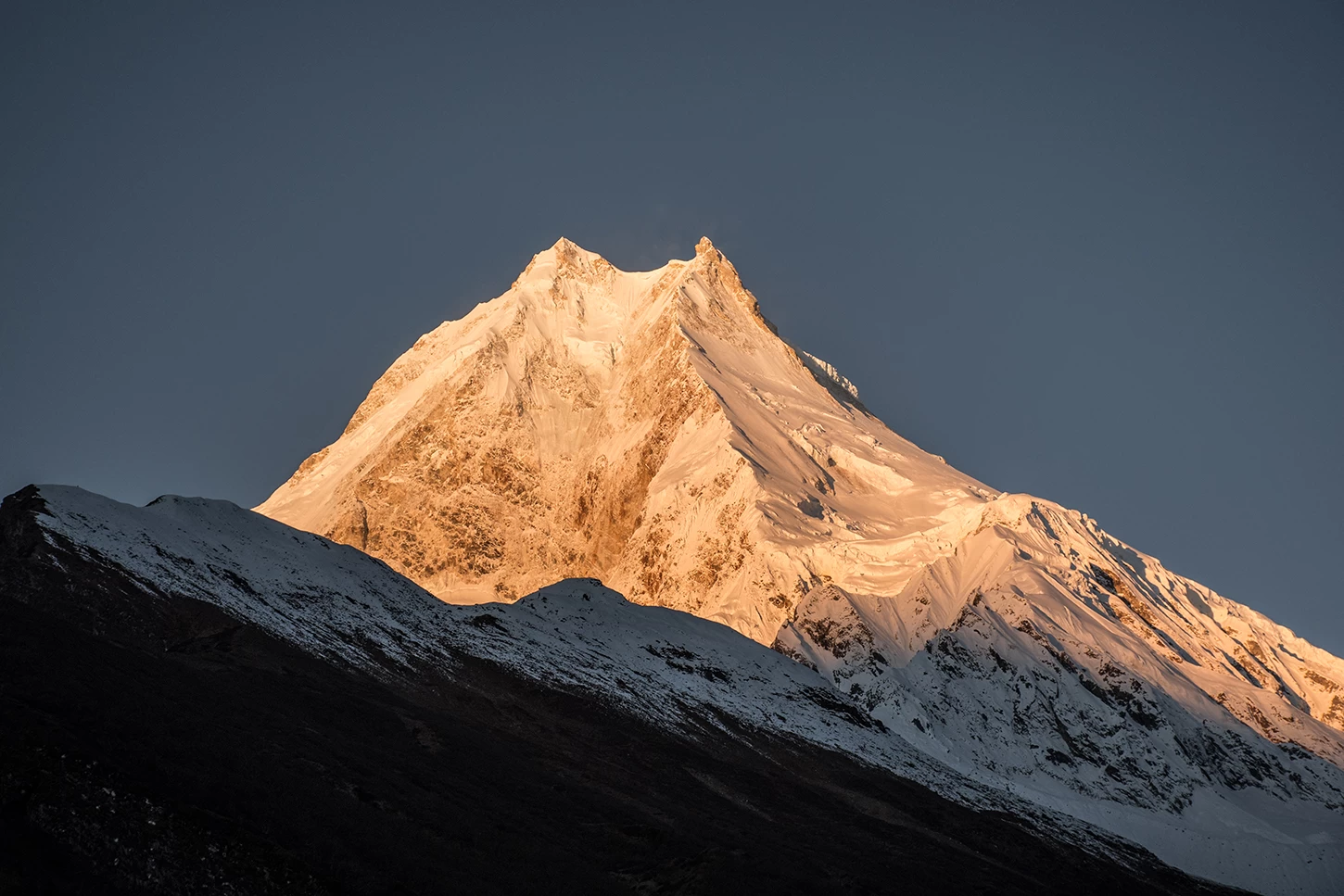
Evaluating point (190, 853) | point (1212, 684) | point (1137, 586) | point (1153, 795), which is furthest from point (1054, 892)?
point (1137, 586)

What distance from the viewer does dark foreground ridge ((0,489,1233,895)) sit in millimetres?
38562

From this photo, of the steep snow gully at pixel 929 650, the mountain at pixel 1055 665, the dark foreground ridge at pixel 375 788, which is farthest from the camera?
the mountain at pixel 1055 665

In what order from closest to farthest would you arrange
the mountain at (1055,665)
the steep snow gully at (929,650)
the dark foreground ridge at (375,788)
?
the dark foreground ridge at (375,788)
the steep snow gully at (929,650)
the mountain at (1055,665)

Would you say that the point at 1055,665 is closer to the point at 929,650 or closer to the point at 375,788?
the point at 929,650

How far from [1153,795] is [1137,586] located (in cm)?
5155

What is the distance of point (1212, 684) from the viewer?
167125mm

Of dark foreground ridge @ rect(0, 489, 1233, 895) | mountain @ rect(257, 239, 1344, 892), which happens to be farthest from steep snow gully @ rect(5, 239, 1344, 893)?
dark foreground ridge @ rect(0, 489, 1233, 895)

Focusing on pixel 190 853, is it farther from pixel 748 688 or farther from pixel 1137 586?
pixel 1137 586

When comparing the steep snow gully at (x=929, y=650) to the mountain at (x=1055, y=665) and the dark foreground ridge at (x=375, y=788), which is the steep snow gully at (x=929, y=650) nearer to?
the mountain at (x=1055, y=665)

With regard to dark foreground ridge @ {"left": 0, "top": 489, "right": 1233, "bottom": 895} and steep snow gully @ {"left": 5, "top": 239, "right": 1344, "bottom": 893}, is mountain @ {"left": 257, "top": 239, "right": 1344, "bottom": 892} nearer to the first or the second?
steep snow gully @ {"left": 5, "top": 239, "right": 1344, "bottom": 893}

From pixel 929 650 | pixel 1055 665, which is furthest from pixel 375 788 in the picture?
pixel 1055 665

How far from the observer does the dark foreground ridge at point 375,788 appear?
127 feet

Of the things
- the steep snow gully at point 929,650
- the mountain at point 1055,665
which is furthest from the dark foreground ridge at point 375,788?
the mountain at point 1055,665

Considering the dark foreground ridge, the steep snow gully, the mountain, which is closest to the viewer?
the dark foreground ridge
